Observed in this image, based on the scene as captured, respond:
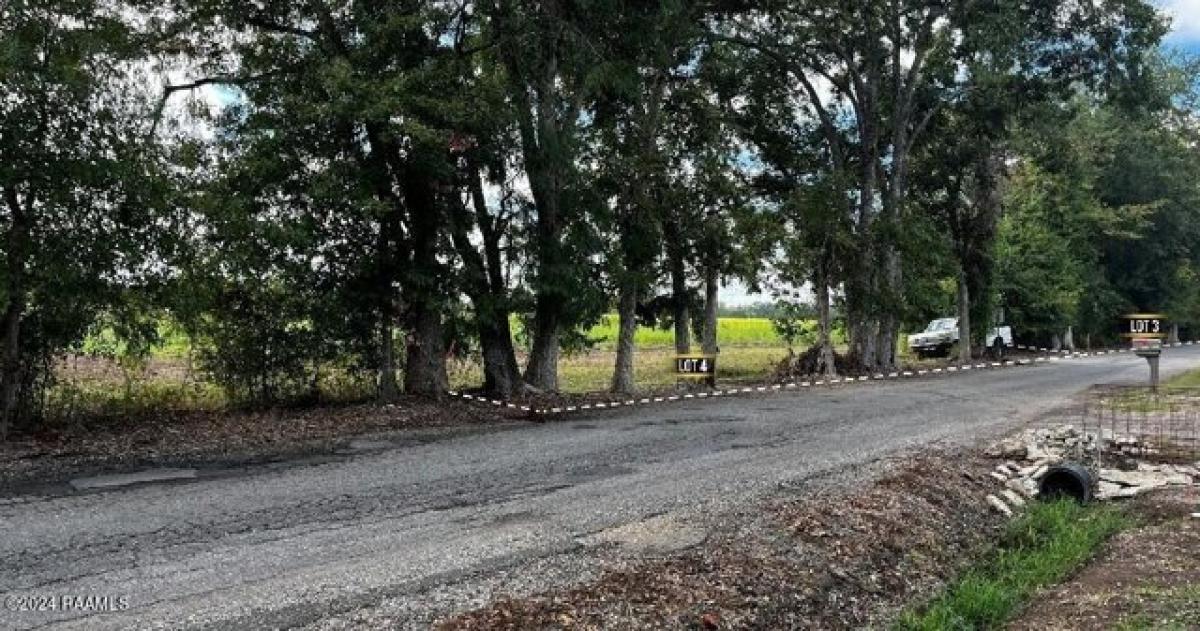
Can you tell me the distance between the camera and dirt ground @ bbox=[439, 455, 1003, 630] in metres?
4.99

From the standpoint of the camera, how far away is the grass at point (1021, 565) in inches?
225

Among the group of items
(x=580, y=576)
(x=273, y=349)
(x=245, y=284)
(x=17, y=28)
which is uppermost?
(x=17, y=28)

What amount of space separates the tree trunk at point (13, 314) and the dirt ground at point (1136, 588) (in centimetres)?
958

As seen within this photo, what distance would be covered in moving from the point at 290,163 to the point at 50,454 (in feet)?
15.2

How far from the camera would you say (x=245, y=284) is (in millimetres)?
12438

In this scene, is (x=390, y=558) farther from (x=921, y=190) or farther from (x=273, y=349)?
(x=921, y=190)

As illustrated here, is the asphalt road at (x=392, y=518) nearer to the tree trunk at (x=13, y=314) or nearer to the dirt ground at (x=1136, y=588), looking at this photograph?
the dirt ground at (x=1136, y=588)

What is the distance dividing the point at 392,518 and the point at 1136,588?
512cm

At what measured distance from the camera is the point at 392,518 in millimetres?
7023

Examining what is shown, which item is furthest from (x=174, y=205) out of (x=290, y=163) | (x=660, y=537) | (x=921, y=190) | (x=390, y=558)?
(x=921, y=190)

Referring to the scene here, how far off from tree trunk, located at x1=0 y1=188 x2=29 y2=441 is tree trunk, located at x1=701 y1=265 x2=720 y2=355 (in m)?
13.4

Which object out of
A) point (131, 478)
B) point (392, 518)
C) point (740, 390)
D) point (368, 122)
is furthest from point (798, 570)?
point (740, 390)

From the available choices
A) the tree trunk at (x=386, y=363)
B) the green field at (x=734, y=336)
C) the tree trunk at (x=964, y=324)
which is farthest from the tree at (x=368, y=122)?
the tree trunk at (x=964, y=324)

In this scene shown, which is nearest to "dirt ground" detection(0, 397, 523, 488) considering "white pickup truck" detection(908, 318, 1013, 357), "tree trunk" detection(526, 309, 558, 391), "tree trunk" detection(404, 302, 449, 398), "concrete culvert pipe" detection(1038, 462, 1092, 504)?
"tree trunk" detection(404, 302, 449, 398)
